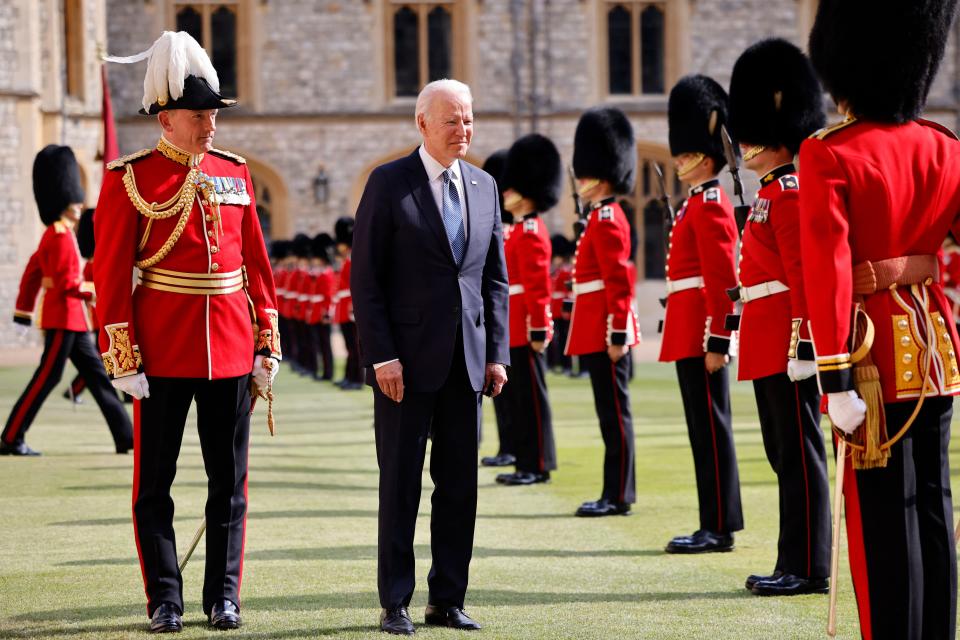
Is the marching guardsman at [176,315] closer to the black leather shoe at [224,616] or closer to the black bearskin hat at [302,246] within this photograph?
the black leather shoe at [224,616]

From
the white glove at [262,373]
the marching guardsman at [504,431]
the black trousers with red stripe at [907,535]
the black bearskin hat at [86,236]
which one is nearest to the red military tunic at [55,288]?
the marching guardsman at [504,431]

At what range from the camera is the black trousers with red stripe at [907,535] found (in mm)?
3330

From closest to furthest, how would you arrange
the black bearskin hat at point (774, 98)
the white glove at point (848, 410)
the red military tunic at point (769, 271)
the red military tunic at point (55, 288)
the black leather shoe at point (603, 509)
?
the white glove at point (848, 410) < the red military tunic at point (769, 271) < the black bearskin hat at point (774, 98) < the black leather shoe at point (603, 509) < the red military tunic at point (55, 288)

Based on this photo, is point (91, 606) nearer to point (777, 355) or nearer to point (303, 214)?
point (777, 355)

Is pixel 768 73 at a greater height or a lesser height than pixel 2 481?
greater

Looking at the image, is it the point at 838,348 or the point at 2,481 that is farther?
the point at 2,481

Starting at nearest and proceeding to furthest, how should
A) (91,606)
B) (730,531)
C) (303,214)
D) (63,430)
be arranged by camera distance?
(91,606), (730,531), (63,430), (303,214)

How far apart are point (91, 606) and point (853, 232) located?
8.44 ft

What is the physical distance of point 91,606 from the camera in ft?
15.0

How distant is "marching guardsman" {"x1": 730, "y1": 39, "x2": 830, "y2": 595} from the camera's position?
4.76 meters

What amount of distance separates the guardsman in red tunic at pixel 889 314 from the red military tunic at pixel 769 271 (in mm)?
1157

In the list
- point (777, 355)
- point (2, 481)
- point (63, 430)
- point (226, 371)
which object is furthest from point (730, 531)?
point (63, 430)

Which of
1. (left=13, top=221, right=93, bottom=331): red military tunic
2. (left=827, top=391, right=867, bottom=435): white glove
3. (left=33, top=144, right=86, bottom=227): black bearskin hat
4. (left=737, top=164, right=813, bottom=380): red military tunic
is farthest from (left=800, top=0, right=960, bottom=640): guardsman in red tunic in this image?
(left=33, top=144, right=86, bottom=227): black bearskin hat

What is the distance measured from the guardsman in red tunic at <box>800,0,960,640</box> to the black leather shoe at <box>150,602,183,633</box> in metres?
1.86
